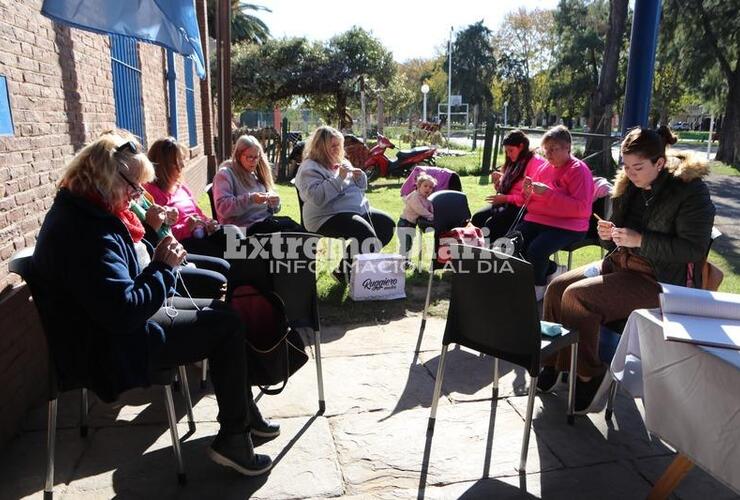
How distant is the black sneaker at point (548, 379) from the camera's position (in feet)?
10.9

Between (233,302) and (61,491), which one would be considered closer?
(61,491)

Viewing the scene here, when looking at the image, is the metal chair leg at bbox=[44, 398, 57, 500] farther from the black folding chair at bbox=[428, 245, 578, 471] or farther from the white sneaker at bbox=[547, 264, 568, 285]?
the white sneaker at bbox=[547, 264, 568, 285]

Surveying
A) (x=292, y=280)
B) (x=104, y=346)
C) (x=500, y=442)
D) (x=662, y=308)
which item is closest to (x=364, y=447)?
(x=500, y=442)

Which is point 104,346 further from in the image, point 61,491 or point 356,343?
point 356,343

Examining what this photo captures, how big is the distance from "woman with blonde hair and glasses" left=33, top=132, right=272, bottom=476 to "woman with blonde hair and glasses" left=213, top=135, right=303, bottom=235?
6.86ft

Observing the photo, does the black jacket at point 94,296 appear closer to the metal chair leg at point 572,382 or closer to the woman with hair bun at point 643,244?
the metal chair leg at point 572,382

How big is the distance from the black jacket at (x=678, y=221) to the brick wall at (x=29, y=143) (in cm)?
330

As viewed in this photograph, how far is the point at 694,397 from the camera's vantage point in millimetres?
1939

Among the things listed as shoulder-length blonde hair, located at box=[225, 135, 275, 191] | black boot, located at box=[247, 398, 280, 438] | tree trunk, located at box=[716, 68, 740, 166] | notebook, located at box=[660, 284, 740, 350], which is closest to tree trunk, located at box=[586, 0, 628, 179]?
tree trunk, located at box=[716, 68, 740, 166]

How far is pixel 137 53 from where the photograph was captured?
649 centimetres

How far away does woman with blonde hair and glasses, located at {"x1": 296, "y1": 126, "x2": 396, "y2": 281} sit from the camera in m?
5.02

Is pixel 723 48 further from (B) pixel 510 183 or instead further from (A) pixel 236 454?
(A) pixel 236 454

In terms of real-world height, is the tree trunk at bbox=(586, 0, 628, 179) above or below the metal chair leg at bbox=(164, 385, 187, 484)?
above

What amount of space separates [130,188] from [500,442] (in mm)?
2111
